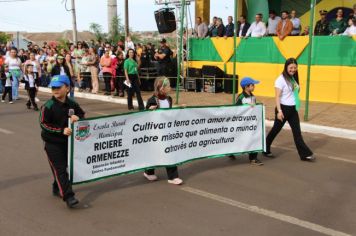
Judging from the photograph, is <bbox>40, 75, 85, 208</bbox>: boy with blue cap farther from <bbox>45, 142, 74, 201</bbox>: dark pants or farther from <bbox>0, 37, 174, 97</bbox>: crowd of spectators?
<bbox>0, 37, 174, 97</bbox>: crowd of spectators

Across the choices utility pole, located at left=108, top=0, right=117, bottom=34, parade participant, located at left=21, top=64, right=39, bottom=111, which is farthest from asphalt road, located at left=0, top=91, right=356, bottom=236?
utility pole, located at left=108, top=0, right=117, bottom=34

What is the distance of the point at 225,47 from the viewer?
17609mm

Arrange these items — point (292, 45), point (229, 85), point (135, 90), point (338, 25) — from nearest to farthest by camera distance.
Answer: point (135, 90) < point (338, 25) < point (292, 45) < point (229, 85)

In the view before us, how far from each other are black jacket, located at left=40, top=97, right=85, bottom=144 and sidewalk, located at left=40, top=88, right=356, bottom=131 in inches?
281

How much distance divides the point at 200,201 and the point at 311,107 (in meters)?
8.64

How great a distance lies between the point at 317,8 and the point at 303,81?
5.22m

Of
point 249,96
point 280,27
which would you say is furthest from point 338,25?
point 249,96

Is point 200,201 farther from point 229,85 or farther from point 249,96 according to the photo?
point 229,85

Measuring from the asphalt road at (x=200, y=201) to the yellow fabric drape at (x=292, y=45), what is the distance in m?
7.56

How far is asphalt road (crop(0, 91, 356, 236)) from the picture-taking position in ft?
16.0

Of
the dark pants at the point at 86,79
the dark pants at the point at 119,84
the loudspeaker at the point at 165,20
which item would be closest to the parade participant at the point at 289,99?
the dark pants at the point at 119,84

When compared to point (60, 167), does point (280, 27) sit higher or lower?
higher

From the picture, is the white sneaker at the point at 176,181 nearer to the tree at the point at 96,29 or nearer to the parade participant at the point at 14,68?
the parade participant at the point at 14,68

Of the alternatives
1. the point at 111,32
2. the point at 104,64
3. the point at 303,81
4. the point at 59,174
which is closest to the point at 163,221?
the point at 59,174
